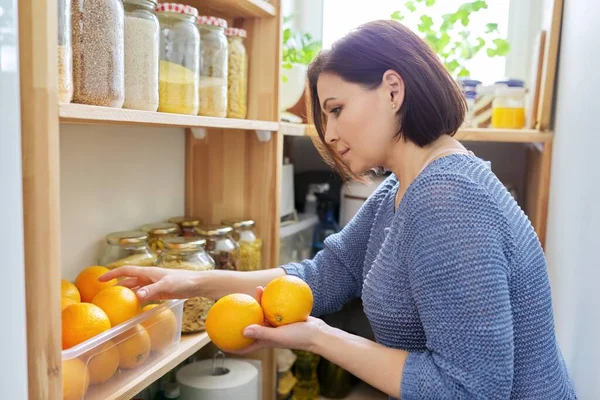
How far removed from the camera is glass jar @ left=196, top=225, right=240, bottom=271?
1323mm

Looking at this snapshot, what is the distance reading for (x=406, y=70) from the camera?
0.93 metres

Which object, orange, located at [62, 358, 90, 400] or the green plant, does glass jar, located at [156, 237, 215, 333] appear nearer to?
orange, located at [62, 358, 90, 400]

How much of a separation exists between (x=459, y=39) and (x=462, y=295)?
4.45 ft

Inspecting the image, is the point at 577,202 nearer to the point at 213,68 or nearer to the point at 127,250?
the point at 213,68

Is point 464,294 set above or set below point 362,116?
below

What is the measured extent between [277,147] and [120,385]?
2.36 ft

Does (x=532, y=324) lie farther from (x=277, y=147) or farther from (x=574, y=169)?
(x=277, y=147)

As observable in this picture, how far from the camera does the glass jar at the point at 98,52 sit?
2.62 ft

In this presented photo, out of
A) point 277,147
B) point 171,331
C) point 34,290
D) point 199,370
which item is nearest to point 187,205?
point 277,147

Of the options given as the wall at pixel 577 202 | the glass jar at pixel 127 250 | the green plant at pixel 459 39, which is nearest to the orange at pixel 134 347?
the glass jar at pixel 127 250

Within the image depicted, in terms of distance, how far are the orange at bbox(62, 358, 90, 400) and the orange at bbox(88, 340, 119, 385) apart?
19mm

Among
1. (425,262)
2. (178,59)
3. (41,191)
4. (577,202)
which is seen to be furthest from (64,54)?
(577,202)

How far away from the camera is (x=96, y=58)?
32.1 inches

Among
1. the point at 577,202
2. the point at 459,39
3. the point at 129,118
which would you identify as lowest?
the point at 577,202
